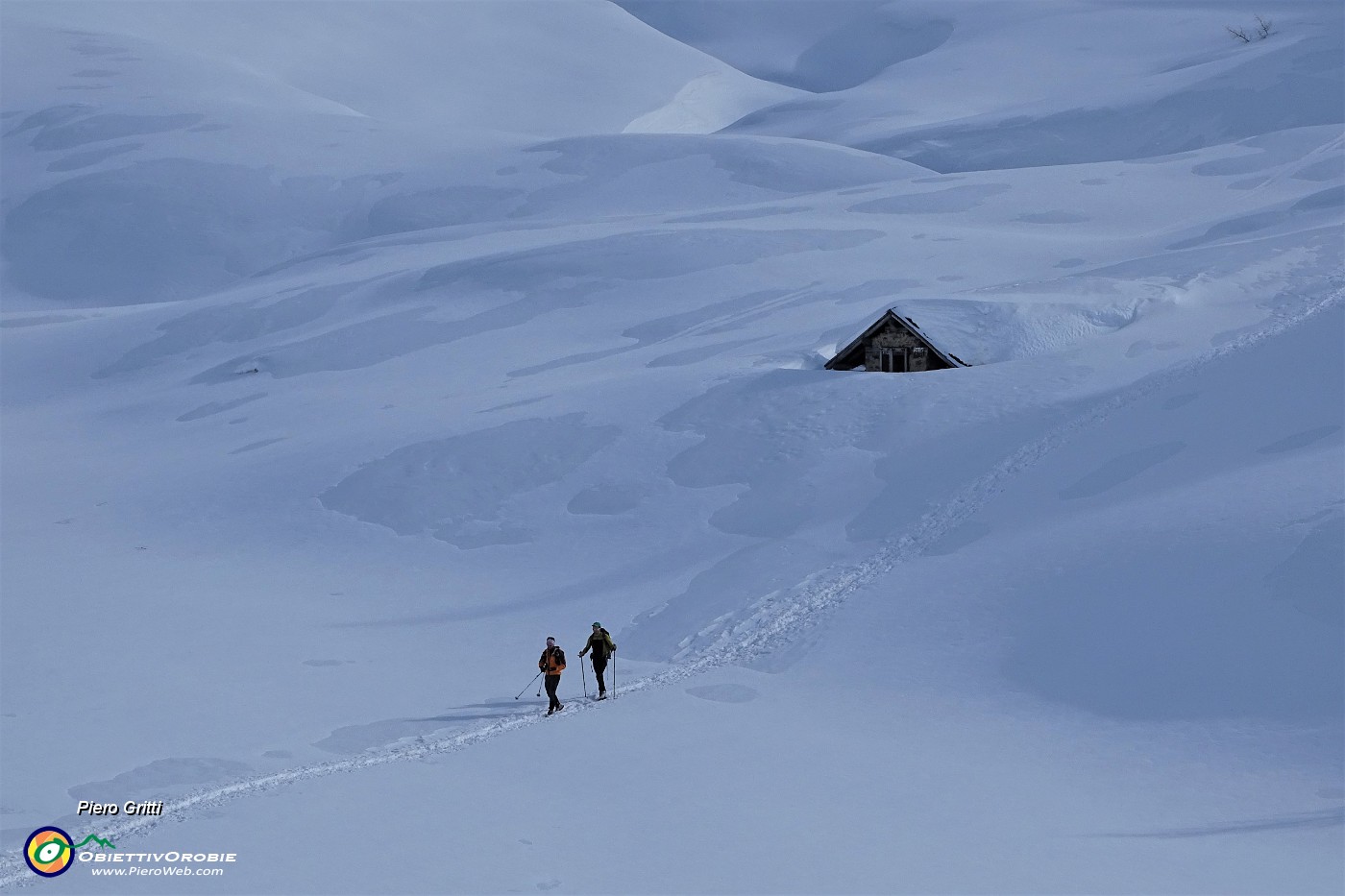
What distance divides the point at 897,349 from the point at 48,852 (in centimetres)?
2528

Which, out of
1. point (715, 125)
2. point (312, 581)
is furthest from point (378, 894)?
point (715, 125)

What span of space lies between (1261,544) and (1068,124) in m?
61.3

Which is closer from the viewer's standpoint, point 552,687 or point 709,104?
point 552,687

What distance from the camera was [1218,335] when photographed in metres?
33.6

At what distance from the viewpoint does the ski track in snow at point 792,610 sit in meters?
15.5

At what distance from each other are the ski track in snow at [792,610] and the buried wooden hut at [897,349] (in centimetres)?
556

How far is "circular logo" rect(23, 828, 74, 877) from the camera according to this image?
13.3 meters

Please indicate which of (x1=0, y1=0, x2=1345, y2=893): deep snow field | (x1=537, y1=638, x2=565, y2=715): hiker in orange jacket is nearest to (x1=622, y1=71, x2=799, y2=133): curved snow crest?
(x1=0, y1=0, x2=1345, y2=893): deep snow field

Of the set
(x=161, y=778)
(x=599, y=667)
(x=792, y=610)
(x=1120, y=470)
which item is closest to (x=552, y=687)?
(x=599, y=667)

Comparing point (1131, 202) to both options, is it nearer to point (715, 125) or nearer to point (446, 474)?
point (446, 474)

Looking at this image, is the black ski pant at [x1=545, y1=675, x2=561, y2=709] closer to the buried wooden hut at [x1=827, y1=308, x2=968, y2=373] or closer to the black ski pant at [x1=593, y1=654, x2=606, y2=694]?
the black ski pant at [x1=593, y1=654, x2=606, y2=694]

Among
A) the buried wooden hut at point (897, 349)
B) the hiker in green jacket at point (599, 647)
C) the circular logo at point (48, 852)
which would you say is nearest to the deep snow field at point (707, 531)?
the circular logo at point (48, 852)

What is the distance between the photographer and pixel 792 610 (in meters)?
22.8

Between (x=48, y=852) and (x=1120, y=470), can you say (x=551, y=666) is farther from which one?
(x=1120, y=470)
